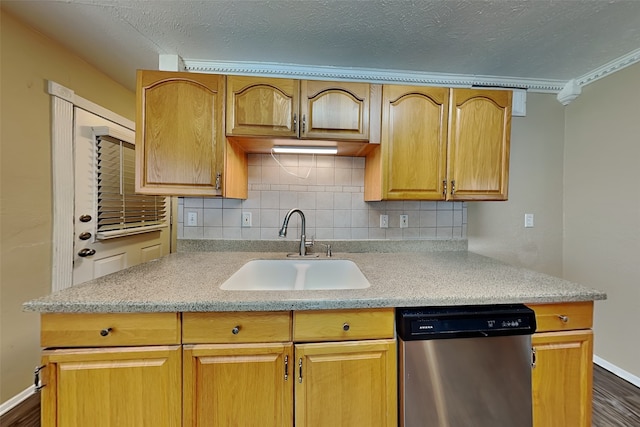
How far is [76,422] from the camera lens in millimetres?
899

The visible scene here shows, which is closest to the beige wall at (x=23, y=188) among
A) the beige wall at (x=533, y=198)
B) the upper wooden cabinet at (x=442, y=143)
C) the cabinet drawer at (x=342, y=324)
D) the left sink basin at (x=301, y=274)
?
the left sink basin at (x=301, y=274)

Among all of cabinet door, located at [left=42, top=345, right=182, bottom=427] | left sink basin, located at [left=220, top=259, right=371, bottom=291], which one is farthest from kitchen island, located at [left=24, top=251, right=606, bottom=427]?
left sink basin, located at [left=220, top=259, right=371, bottom=291]

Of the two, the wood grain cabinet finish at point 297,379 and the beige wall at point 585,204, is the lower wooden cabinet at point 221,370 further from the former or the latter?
the beige wall at point 585,204

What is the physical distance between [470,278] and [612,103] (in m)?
1.93

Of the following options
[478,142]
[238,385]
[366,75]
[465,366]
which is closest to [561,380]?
[465,366]

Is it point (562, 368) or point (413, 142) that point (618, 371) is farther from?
point (413, 142)

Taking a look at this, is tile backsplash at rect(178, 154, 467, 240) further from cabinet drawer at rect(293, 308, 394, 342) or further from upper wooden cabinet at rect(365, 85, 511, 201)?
cabinet drawer at rect(293, 308, 394, 342)

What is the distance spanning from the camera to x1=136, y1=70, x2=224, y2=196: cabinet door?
136 centimetres

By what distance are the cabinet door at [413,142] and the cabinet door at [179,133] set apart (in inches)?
38.9

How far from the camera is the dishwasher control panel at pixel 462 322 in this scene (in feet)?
3.18

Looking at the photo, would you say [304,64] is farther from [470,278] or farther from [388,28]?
[470,278]

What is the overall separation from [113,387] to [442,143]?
1.97 m

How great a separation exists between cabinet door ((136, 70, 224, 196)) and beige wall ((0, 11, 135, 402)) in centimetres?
82

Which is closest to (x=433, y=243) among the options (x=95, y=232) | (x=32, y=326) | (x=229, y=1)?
(x=229, y=1)
